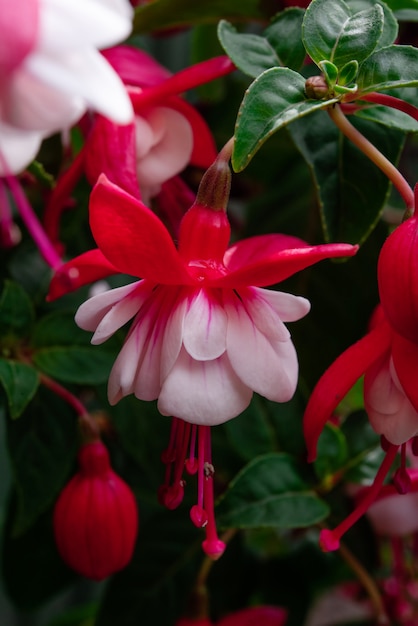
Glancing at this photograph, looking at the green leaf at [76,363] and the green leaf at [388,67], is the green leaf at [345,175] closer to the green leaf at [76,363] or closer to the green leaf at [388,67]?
the green leaf at [388,67]

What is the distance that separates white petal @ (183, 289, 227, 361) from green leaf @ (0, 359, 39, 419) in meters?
0.16

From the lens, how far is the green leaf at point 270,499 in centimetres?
58

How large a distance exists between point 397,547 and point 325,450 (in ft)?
0.50

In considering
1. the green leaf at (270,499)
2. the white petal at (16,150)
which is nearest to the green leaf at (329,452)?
the green leaf at (270,499)

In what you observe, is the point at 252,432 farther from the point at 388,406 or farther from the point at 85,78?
the point at 85,78

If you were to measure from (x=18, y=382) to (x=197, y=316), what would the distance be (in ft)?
0.62

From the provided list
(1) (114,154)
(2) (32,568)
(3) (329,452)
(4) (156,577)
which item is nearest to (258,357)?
(1) (114,154)

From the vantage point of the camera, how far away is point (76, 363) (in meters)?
0.63

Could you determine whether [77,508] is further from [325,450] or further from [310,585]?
[310,585]

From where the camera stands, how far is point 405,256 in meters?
0.40

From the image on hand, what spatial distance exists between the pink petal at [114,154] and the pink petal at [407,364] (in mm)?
174

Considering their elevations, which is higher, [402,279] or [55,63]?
[55,63]

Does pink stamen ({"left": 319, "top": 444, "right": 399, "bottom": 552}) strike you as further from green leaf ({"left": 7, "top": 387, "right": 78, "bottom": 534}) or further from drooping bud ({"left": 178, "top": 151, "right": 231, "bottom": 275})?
green leaf ({"left": 7, "top": 387, "right": 78, "bottom": 534})

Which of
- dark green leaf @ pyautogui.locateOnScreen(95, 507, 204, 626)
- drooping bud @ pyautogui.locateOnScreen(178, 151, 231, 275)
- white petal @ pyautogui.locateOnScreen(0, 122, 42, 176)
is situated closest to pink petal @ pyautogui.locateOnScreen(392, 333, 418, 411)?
drooping bud @ pyautogui.locateOnScreen(178, 151, 231, 275)
